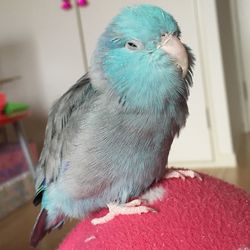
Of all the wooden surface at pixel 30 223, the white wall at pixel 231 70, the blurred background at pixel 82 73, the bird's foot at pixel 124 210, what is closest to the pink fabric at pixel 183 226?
the bird's foot at pixel 124 210

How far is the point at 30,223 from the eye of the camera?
5.60 ft

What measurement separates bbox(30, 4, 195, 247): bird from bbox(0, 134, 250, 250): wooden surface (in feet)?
2.31

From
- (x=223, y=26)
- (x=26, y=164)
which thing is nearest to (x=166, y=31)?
(x=26, y=164)

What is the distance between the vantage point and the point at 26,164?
201 cm

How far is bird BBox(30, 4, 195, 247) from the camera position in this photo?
1.82 ft

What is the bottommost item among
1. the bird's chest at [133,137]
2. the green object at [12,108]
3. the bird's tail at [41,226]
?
the bird's tail at [41,226]

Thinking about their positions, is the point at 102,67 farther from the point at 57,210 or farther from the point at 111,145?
the point at 57,210

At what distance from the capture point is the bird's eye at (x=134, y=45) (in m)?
0.56

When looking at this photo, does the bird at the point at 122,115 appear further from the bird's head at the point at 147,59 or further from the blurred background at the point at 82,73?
the blurred background at the point at 82,73

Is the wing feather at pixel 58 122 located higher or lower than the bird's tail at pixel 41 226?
higher

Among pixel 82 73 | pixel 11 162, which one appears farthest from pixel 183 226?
pixel 82 73

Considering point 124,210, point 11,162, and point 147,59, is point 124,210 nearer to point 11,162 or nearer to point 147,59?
point 147,59

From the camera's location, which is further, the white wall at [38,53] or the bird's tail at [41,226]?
the white wall at [38,53]

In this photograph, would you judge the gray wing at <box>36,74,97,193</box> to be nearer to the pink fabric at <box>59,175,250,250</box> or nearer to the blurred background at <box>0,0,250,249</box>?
the pink fabric at <box>59,175,250,250</box>
